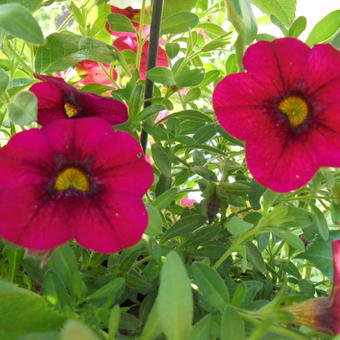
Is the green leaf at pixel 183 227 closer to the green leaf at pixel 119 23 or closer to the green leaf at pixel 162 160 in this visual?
the green leaf at pixel 162 160

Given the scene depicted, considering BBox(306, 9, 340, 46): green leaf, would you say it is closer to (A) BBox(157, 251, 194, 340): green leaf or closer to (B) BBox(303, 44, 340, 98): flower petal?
(B) BBox(303, 44, 340, 98): flower petal

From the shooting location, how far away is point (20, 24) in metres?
0.40

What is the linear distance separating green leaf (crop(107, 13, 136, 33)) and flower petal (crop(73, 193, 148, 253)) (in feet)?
0.89

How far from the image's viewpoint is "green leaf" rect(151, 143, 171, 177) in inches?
22.0

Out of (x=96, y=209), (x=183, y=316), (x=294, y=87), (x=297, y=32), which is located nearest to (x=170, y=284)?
(x=183, y=316)

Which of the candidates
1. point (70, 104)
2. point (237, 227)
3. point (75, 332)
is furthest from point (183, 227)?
point (75, 332)

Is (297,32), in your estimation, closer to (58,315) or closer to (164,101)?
(164,101)

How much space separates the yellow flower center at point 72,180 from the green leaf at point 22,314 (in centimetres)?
11

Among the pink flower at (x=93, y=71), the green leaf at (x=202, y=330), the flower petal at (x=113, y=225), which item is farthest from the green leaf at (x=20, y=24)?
the pink flower at (x=93, y=71)

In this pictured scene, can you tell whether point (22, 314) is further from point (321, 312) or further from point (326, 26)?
point (326, 26)

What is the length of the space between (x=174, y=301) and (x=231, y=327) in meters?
0.06

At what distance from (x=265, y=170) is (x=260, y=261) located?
0.15m

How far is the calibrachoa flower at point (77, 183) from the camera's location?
414 mm

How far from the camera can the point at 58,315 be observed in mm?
402
